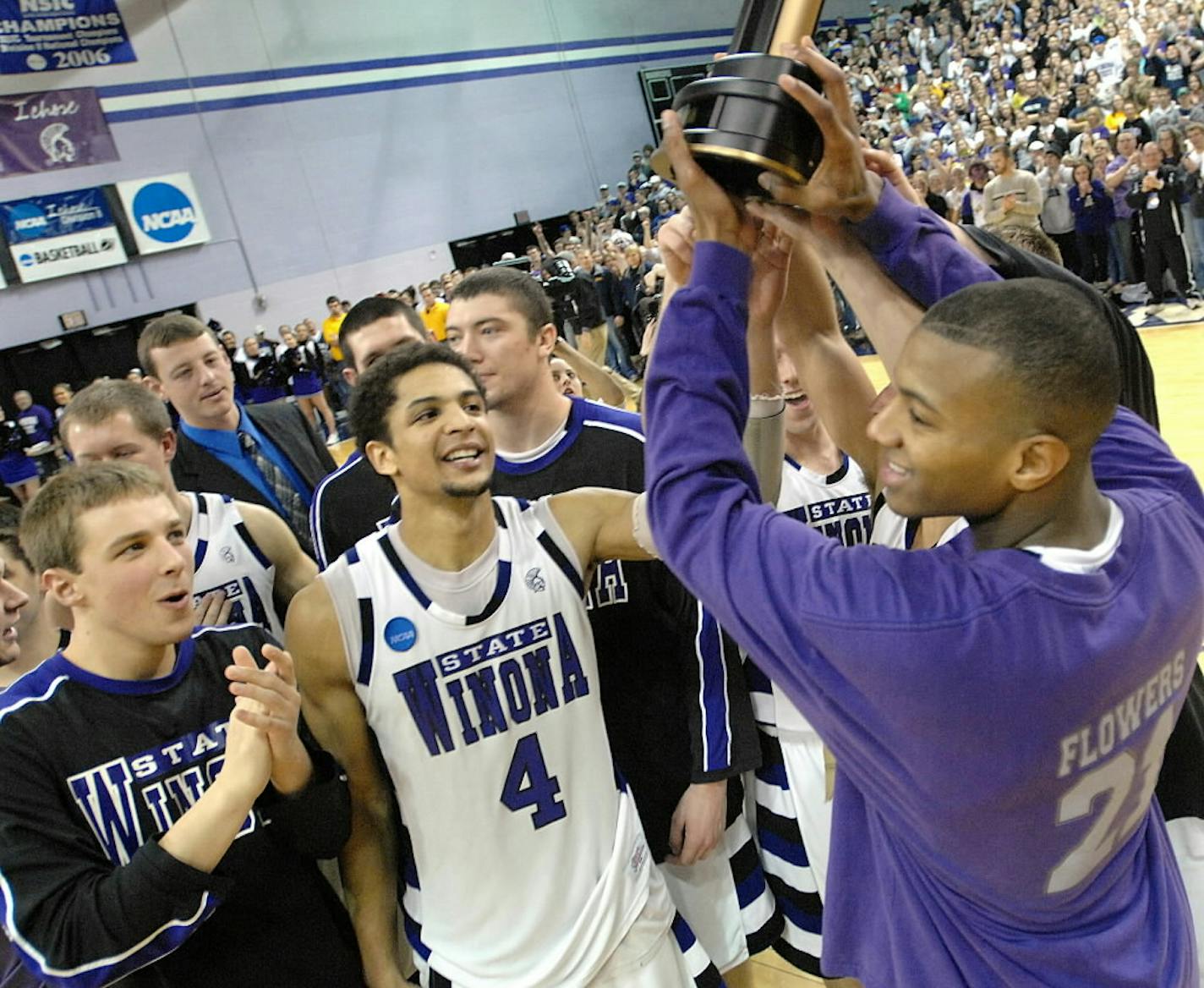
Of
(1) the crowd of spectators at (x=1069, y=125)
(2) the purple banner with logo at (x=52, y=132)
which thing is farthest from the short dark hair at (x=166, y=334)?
(2) the purple banner with logo at (x=52, y=132)

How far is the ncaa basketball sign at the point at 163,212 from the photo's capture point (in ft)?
54.5

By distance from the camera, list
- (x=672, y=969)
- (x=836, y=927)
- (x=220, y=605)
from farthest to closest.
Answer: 1. (x=220, y=605)
2. (x=672, y=969)
3. (x=836, y=927)

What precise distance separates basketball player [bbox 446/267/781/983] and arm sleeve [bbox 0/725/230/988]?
108 cm

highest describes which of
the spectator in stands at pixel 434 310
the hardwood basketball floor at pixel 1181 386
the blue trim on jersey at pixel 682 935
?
the spectator in stands at pixel 434 310

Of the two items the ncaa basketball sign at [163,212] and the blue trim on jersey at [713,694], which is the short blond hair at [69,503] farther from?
the ncaa basketball sign at [163,212]

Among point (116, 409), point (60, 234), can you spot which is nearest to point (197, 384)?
point (116, 409)

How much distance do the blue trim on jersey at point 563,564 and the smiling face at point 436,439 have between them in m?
0.19

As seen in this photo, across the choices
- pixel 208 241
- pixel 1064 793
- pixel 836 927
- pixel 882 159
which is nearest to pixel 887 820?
pixel 1064 793

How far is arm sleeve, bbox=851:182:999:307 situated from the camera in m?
1.35

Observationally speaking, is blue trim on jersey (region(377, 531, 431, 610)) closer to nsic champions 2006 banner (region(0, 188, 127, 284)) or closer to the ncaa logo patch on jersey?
the ncaa logo patch on jersey

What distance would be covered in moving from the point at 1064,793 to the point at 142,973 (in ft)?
5.33

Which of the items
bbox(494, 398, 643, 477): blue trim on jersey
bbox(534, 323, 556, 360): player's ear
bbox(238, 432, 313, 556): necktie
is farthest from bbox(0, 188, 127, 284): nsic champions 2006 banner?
bbox(494, 398, 643, 477): blue trim on jersey

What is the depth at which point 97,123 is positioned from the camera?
16375mm

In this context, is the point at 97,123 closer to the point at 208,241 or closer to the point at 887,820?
the point at 208,241
